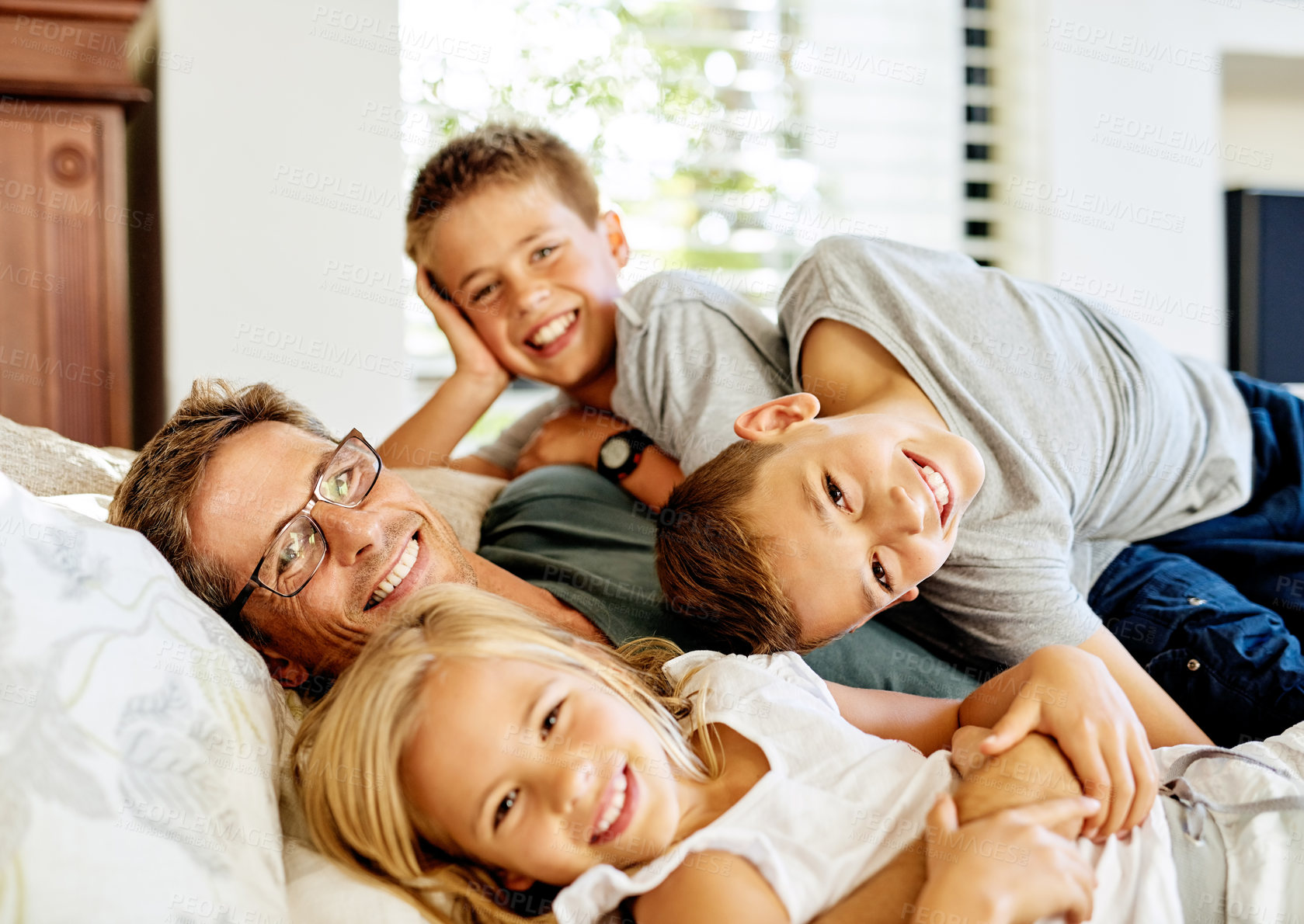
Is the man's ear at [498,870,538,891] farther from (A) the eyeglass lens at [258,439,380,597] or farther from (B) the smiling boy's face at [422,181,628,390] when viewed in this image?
(B) the smiling boy's face at [422,181,628,390]

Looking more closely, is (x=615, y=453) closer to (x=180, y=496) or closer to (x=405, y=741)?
(x=180, y=496)

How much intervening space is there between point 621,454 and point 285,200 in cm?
118

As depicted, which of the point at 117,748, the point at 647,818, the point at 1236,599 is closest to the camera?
the point at 117,748

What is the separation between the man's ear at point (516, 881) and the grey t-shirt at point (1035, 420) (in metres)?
0.66

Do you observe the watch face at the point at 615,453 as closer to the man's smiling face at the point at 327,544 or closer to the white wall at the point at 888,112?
the man's smiling face at the point at 327,544

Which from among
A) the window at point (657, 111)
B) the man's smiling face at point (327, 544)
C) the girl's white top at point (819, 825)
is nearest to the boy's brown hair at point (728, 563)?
the girl's white top at point (819, 825)

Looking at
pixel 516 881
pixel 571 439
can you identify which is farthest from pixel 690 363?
pixel 516 881

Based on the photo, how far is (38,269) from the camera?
2057mm

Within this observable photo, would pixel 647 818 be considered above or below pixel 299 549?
below

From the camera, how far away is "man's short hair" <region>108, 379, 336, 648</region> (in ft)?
3.88

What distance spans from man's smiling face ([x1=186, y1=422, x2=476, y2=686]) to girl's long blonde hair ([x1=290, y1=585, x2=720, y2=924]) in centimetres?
20

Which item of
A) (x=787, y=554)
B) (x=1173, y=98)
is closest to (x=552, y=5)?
(x=1173, y=98)

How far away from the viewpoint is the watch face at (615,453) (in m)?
1.60

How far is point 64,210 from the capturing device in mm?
2070
